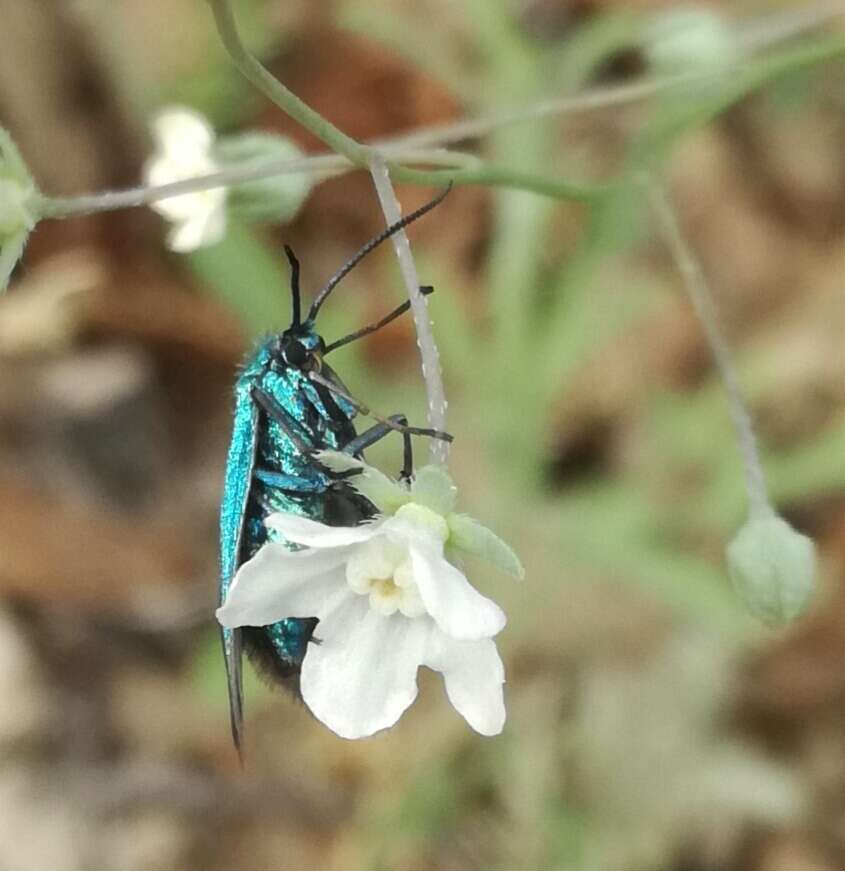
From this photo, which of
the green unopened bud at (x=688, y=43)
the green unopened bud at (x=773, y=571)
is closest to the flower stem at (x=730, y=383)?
the green unopened bud at (x=773, y=571)

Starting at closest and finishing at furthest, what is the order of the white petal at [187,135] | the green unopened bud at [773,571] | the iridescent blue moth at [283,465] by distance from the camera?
the iridescent blue moth at [283,465] < the green unopened bud at [773,571] < the white petal at [187,135]

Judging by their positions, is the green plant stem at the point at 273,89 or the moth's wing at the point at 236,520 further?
the moth's wing at the point at 236,520

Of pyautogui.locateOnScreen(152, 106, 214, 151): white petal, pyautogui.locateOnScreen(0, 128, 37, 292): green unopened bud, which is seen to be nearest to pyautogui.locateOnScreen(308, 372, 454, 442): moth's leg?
pyautogui.locateOnScreen(0, 128, 37, 292): green unopened bud

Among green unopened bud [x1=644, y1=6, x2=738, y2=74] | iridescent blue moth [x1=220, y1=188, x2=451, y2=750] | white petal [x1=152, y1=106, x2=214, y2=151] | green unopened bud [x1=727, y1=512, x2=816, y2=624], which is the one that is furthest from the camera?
green unopened bud [x1=644, y1=6, x2=738, y2=74]

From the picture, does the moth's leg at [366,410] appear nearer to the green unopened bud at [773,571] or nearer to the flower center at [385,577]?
the flower center at [385,577]

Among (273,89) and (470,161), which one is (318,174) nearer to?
(470,161)

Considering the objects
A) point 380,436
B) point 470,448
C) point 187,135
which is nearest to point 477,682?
point 380,436

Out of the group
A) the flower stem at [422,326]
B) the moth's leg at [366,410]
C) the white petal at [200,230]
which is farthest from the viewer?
the white petal at [200,230]

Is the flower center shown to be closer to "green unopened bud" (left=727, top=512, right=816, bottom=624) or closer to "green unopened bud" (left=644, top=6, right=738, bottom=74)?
"green unopened bud" (left=727, top=512, right=816, bottom=624)
